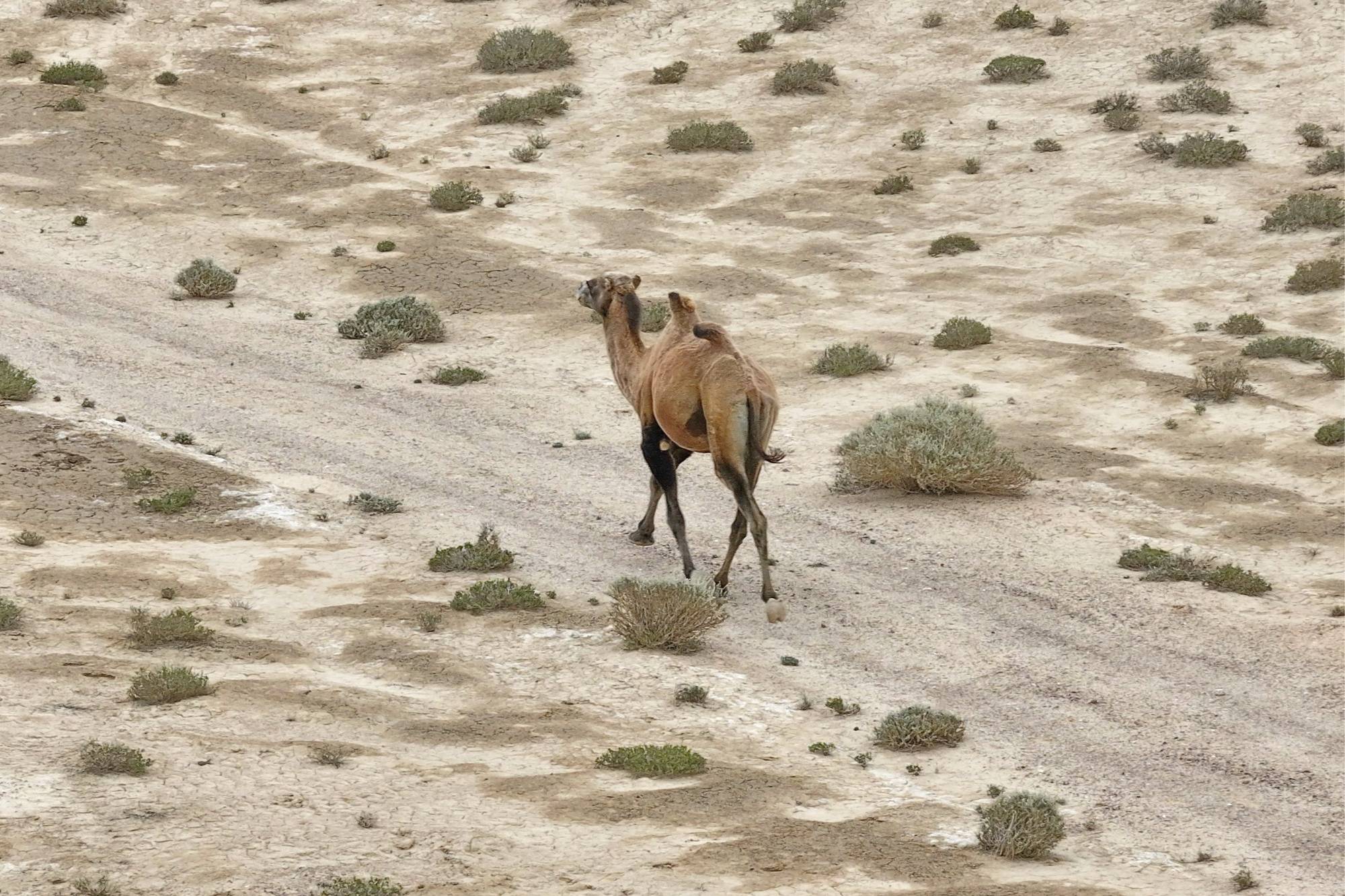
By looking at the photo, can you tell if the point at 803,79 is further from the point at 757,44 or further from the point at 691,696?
the point at 691,696

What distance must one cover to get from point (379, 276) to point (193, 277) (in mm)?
3198

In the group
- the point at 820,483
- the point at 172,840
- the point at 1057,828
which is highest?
the point at 172,840

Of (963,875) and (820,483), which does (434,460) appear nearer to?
(820,483)

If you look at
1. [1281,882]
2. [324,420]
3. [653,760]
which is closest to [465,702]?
[653,760]

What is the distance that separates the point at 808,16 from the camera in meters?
41.0

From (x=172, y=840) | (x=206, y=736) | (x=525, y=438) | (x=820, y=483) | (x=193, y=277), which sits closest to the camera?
(x=172, y=840)

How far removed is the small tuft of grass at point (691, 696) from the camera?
13.0m

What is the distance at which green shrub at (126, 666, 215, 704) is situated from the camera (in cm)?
1197

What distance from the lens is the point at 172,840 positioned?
9.61 metres

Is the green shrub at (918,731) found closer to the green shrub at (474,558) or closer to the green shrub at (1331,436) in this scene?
the green shrub at (474,558)

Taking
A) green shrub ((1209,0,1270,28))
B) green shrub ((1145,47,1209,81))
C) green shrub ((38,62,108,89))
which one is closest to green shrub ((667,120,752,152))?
green shrub ((1145,47,1209,81))

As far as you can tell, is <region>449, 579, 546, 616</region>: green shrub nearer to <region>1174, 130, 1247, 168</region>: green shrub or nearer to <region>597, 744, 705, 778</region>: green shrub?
<region>597, 744, 705, 778</region>: green shrub

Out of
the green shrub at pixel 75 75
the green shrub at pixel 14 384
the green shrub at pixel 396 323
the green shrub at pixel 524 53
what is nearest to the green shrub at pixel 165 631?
the green shrub at pixel 14 384

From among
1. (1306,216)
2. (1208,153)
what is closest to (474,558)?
(1306,216)
